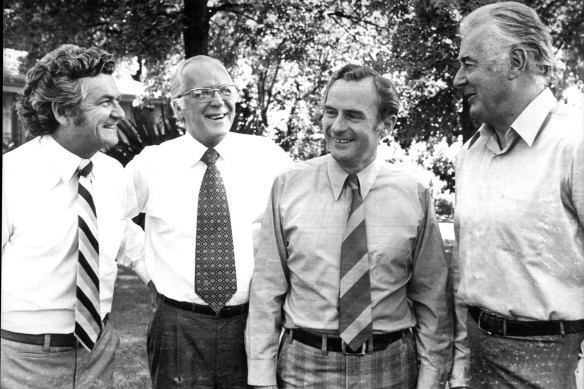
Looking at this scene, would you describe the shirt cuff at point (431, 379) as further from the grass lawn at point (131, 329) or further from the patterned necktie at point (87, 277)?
the grass lawn at point (131, 329)

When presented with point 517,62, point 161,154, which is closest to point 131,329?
point 161,154

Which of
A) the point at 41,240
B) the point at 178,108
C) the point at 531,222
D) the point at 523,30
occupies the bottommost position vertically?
the point at 41,240

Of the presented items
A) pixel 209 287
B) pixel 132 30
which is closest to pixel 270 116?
pixel 132 30

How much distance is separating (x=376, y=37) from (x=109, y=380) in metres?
8.90

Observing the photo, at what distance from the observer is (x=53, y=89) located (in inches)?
130

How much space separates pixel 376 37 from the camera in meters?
11.4

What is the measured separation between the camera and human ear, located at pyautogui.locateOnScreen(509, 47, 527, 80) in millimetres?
3092

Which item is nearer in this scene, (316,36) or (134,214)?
(134,214)

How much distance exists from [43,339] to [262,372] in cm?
99

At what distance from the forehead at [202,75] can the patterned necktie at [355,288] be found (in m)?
1.21

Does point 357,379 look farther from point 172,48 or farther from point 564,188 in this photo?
point 172,48

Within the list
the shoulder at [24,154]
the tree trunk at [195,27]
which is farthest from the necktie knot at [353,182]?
the tree trunk at [195,27]

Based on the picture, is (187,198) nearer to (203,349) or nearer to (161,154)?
(161,154)

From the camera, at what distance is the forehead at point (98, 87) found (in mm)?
3381
